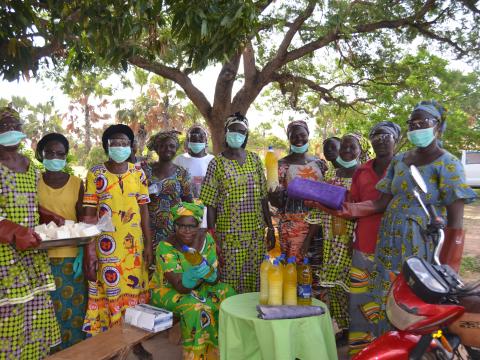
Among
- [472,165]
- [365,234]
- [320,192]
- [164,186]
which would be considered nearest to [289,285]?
[320,192]

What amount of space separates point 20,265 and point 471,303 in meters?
2.96

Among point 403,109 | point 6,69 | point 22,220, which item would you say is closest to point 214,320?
point 22,220

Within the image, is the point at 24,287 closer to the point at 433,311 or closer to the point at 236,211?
the point at 236,211

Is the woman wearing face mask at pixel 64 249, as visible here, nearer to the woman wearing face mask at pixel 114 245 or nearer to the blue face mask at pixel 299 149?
the woman wearing face mask at pixel 114 245

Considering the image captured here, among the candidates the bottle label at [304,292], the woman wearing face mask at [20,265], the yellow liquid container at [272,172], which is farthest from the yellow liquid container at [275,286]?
the woman wearing face mask at [20,265]

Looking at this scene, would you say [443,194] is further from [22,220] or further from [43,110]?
[43,110]

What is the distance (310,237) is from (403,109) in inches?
393

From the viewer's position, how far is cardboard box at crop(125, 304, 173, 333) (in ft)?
10.7

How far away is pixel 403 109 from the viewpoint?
43.3 ft

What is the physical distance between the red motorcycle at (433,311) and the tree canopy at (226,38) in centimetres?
231

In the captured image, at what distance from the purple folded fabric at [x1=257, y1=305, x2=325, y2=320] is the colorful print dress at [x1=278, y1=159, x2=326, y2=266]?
4.14 ft

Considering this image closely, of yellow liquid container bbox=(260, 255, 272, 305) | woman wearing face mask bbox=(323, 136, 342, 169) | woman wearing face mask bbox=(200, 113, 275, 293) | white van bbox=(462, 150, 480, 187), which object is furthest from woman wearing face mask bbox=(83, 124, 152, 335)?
white van bbox=(462, 150, 480, 187)

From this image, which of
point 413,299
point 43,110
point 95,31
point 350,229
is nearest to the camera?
point 413,299

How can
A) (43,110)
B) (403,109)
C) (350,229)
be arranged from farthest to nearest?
(43,110), (403,109), (350,229)
